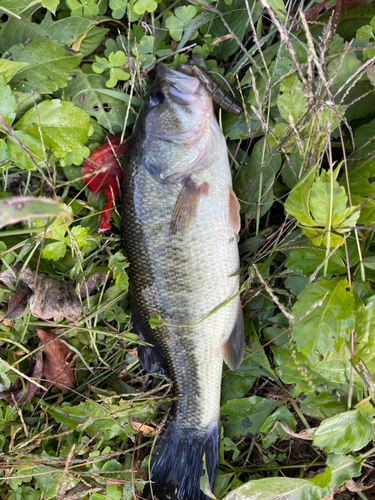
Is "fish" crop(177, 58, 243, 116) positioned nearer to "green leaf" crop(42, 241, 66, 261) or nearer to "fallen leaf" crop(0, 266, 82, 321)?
"green leaf" crop(42, 241, 66, 261)

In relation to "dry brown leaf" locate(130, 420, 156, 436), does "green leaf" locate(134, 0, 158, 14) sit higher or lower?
higher

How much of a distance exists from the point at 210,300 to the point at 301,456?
1281 mm

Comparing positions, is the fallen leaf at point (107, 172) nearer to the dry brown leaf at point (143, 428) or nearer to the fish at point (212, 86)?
the fish at point (212, 86)

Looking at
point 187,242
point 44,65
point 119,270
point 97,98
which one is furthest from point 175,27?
point 119,270

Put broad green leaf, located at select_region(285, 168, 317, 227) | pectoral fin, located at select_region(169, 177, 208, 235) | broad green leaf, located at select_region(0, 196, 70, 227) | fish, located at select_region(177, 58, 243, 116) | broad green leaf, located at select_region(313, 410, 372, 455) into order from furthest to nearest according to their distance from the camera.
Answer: fish, located at select_region(177, 58, 243, 116)
pectoral fin, located at select_region(169, 177, 208, 235)
broad green leaf, located at select_region(313, 410, 372, 455)
broad green leaf, located at select_region(285, 168, 317, 227)
broad green leaf, located at select_region(0, 196, 70, 227)

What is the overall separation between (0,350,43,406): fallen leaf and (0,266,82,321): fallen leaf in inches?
13.3

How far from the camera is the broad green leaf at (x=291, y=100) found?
1724mm

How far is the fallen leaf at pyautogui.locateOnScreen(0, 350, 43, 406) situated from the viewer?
2180 mm

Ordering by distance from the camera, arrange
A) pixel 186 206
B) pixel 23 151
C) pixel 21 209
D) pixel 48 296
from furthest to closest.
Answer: pixel 48 296
pixel 23 151
pixel 186 206
pixel 21 209

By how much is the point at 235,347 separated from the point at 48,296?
44.5 inches

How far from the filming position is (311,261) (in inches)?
72.6

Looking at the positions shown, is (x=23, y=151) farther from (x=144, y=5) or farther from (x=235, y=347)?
(x=235, y=347)

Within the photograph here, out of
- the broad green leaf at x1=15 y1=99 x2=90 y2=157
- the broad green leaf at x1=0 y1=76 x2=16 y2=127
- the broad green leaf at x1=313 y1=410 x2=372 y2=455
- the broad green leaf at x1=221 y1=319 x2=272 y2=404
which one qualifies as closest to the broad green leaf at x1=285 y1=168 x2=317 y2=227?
the broad green leaf at x1=221 y1=319 x2=272 y2=404

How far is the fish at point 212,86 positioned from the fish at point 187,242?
72 mm
